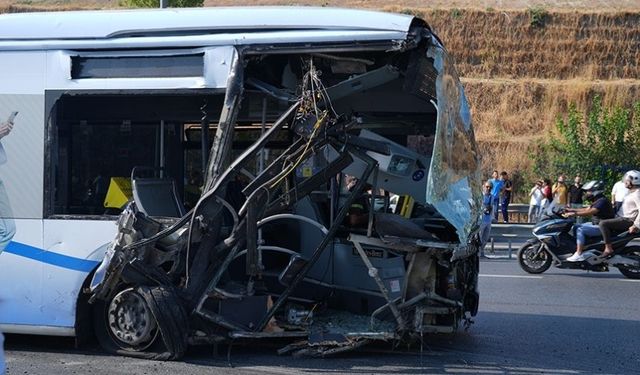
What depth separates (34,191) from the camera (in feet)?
27.5

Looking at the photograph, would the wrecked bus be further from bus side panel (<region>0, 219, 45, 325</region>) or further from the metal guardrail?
the metal guardrail

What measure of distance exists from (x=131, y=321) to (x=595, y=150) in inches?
834

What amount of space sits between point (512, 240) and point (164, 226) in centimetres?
1279

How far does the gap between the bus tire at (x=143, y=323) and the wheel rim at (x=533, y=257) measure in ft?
29.2

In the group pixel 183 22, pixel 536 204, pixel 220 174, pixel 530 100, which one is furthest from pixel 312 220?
pixel 530 100

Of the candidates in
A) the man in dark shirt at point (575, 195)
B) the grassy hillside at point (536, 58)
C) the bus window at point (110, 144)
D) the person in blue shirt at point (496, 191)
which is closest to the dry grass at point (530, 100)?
the grassy hillside at point (536, 58)

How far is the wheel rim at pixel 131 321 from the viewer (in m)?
8.20

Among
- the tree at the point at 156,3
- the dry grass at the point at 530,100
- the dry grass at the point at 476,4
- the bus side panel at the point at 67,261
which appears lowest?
→ the bus side panel at the point at 67,261

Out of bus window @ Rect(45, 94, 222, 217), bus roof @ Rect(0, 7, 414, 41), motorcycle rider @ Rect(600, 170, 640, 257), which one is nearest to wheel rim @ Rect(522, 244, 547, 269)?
motorcycle rider @ Rect(600, 170, 640, 257)

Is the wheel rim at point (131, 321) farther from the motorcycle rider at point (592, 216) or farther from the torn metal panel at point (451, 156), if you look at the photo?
the motorcycle rider at point (592, 216)

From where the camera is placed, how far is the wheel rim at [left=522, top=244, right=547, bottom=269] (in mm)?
15781

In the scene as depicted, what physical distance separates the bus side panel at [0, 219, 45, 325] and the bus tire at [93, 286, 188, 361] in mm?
523

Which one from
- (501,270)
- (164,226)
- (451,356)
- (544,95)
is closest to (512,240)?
(501,270)

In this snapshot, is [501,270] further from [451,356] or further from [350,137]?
[350,137]
